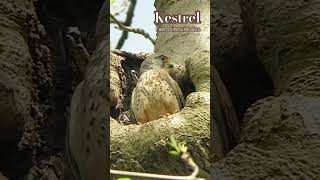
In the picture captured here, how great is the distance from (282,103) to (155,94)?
201 mm

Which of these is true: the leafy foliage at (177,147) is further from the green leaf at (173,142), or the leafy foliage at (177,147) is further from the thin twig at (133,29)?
the thin twig at (133,29)

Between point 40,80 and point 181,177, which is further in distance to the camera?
point 40,80

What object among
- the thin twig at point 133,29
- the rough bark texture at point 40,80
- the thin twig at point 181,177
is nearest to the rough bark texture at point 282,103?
the thin twig at point 181,177

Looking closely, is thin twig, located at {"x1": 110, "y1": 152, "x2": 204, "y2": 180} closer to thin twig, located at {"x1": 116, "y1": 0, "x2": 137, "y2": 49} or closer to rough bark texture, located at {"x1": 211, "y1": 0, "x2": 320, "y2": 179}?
rough bark texture, located at {"x1": 211, "y1": 0, "x2": 320, "y2": 179}

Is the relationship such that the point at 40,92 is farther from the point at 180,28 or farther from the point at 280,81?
the point at 280,81

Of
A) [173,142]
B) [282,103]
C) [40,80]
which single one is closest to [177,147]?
[173,142]

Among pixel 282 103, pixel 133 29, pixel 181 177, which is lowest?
pixel 181 177

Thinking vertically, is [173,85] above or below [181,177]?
above

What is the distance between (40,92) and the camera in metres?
0.91

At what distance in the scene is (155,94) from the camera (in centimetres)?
81

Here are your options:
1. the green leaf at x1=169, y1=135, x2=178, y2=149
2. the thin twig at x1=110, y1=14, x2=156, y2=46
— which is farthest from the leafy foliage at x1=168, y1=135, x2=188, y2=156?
the thin twig at x1=110, y1=14, x2=156, y2=46

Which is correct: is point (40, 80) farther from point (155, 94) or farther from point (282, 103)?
point (282, 103)

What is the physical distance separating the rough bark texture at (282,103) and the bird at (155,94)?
0.39 ft

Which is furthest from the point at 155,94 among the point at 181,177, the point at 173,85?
the point at 181,177
